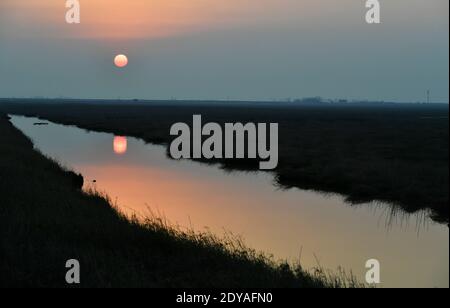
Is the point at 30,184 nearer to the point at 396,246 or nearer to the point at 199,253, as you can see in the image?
the point at 199,253

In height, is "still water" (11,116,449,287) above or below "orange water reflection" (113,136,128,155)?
below

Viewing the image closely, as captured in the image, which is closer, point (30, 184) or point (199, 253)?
point (199, 253)

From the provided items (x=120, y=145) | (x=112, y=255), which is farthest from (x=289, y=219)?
(x=120, y=145)

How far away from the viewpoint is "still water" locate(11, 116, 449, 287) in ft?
47.3

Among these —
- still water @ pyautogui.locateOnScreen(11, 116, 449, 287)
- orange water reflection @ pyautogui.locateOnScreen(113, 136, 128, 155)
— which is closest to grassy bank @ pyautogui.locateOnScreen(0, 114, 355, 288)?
still water @ pyautogui.locateOnScreen(11, 116, 449, 287)

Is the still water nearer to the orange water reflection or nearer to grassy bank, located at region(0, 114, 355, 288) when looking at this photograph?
grassy bank, located at region(0, 114, 355, 288)

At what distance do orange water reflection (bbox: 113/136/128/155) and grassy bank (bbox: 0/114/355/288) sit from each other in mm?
30749

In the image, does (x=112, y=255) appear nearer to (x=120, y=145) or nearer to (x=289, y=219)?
(x=289, y=219)

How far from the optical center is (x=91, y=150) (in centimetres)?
4659

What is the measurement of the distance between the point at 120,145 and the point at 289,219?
117ft

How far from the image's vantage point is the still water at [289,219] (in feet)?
47.3

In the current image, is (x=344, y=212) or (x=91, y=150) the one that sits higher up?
(x=91, y=150)
